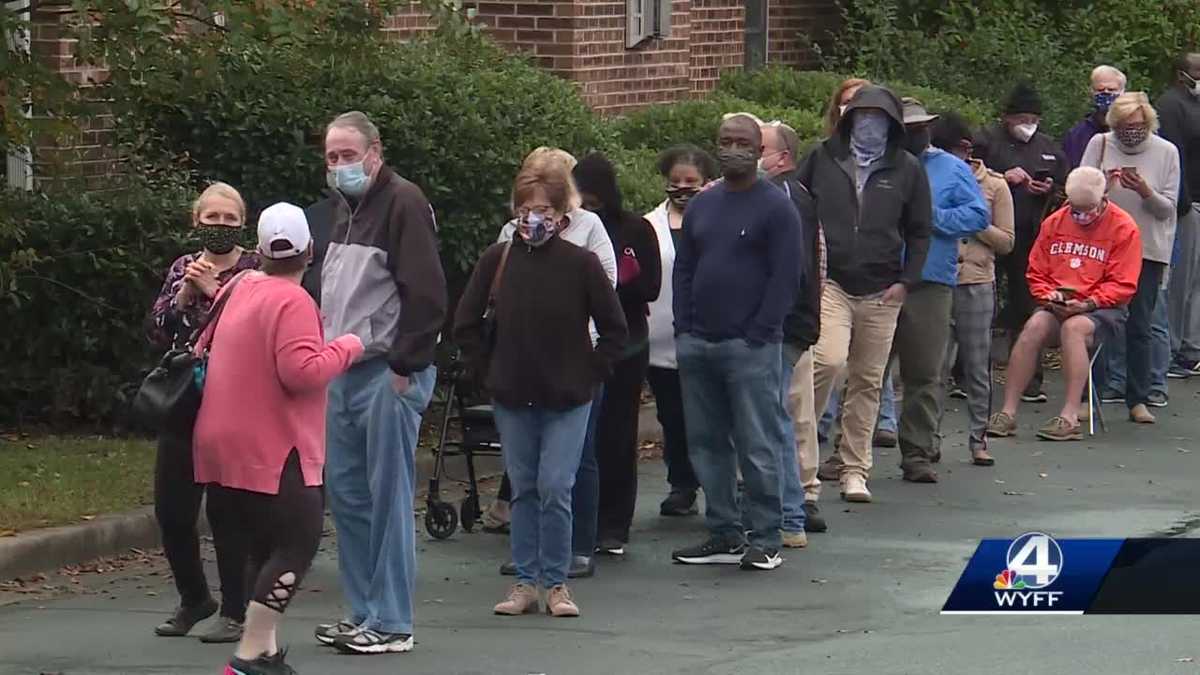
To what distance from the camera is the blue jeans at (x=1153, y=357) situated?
15.8m

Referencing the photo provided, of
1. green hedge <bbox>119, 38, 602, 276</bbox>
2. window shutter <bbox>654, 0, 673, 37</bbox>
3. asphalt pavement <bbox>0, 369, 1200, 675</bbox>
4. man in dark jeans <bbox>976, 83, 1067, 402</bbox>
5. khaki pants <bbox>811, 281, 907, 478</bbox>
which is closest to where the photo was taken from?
asphalt pavement <bbox>0, 369, 1200, 675</bbox>

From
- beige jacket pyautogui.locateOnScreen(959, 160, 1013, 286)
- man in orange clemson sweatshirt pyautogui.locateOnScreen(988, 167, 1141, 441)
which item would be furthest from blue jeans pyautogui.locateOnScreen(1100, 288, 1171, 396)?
beige jacket pyautogui.locateOnScreen(959, 160, 1013, 286)

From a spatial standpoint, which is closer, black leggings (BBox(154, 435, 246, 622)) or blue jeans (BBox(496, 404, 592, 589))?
black leggings (BBox(154, 435, 246, 622))

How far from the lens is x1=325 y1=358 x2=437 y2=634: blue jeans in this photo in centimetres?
866

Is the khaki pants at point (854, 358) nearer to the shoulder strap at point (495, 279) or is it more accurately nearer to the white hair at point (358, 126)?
the shoulder strap at point (495, 279)

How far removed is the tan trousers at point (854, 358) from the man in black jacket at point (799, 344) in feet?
0.82

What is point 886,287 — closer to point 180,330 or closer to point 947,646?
point 947,646

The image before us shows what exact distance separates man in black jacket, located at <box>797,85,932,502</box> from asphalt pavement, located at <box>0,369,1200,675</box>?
0.93m

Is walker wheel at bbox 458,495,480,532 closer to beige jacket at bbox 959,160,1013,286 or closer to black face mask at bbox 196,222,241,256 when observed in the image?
black face mask at bbox 196,222,241,256

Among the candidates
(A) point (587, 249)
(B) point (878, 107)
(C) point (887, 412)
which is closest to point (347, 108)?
(B) point (878, 107)

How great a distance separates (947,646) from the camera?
8.83 metres

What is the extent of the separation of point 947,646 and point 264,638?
252cm

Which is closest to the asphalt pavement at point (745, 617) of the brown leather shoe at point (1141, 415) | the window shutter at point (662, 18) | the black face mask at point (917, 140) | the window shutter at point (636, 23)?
the black face mask at point (917, 140)

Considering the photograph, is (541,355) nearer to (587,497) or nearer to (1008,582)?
(587,497)
